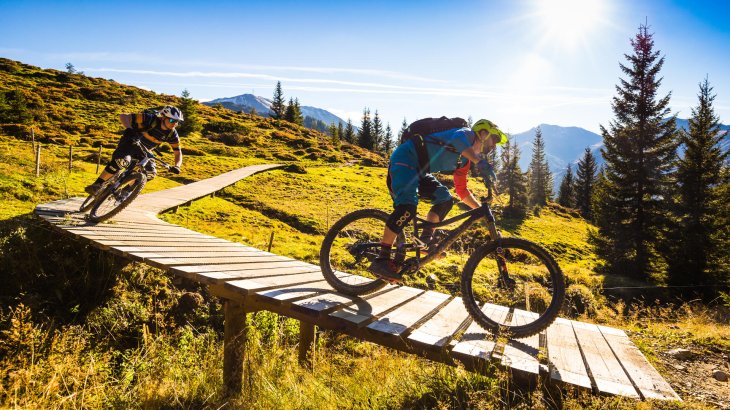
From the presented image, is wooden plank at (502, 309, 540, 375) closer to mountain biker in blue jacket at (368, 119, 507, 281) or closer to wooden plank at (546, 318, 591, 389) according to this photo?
wooden plank at (546, 318, 591, 389)

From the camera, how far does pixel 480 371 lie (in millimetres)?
3514

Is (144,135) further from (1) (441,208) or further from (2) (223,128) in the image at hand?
(2) (223,128)

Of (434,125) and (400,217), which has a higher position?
(434,125)

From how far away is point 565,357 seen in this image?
12.2 feet

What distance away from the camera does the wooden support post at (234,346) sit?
4805 millimetres

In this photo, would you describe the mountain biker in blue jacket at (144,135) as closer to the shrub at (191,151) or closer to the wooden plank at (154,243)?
the wooden plank at (154,243)

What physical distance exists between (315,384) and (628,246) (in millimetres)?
29101

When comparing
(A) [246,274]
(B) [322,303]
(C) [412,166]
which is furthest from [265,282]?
(C) [412,166]

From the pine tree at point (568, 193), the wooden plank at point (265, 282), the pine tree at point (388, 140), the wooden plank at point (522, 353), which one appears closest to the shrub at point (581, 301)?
the wooden plank at point (522, 353)

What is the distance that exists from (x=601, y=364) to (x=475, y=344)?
1218mm

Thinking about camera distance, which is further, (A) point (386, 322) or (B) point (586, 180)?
(B) point (586, 180)

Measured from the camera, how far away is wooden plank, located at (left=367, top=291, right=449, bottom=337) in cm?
400

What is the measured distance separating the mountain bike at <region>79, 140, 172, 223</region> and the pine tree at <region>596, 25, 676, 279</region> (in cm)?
2983

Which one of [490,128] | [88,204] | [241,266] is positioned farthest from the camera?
[88,204]
